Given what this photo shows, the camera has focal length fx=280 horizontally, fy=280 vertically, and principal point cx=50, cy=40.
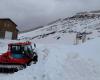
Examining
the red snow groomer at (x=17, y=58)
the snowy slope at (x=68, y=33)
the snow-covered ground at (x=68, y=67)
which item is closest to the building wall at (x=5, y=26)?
the snowy slope at (x=68, y=33)

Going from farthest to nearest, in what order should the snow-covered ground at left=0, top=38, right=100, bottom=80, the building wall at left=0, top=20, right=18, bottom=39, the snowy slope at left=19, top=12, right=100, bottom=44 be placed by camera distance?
1. the snowy slope at left=19, top=12, right=100, bottom=44
2. the building wall at left=0, top=20, right=18, bottom=39
3. the snow-covered ground at left=0, top=38, right=100, bottom=80

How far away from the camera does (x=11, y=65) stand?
20.5 m

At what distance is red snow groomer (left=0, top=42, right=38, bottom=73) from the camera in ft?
66.9

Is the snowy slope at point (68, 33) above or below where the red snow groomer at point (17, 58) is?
above

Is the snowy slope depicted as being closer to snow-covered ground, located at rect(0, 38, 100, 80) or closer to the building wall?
the building wall

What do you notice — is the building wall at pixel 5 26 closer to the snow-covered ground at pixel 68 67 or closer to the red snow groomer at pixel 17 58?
the red snow groomer at pixel 17 58

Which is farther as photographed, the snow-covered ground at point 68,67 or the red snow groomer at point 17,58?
the red snow groomer at point 17,58

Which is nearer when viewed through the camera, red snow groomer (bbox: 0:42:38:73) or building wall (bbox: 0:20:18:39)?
red snow groomer (bbox: 0:42:38:73)

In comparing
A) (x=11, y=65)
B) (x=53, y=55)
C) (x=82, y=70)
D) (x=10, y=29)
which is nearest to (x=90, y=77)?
(x=82, y=70)

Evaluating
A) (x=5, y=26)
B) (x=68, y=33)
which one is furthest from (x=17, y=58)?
(x=68, y=33)

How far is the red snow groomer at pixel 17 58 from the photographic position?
20.4 metres

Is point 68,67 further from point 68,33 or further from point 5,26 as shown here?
point 68,33

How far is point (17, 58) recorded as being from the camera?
2094 cm

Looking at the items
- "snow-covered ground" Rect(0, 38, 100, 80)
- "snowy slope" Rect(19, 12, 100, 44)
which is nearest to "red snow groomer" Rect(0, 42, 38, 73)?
"snow-covered ground" Rect(0, 38, 100, 80)
